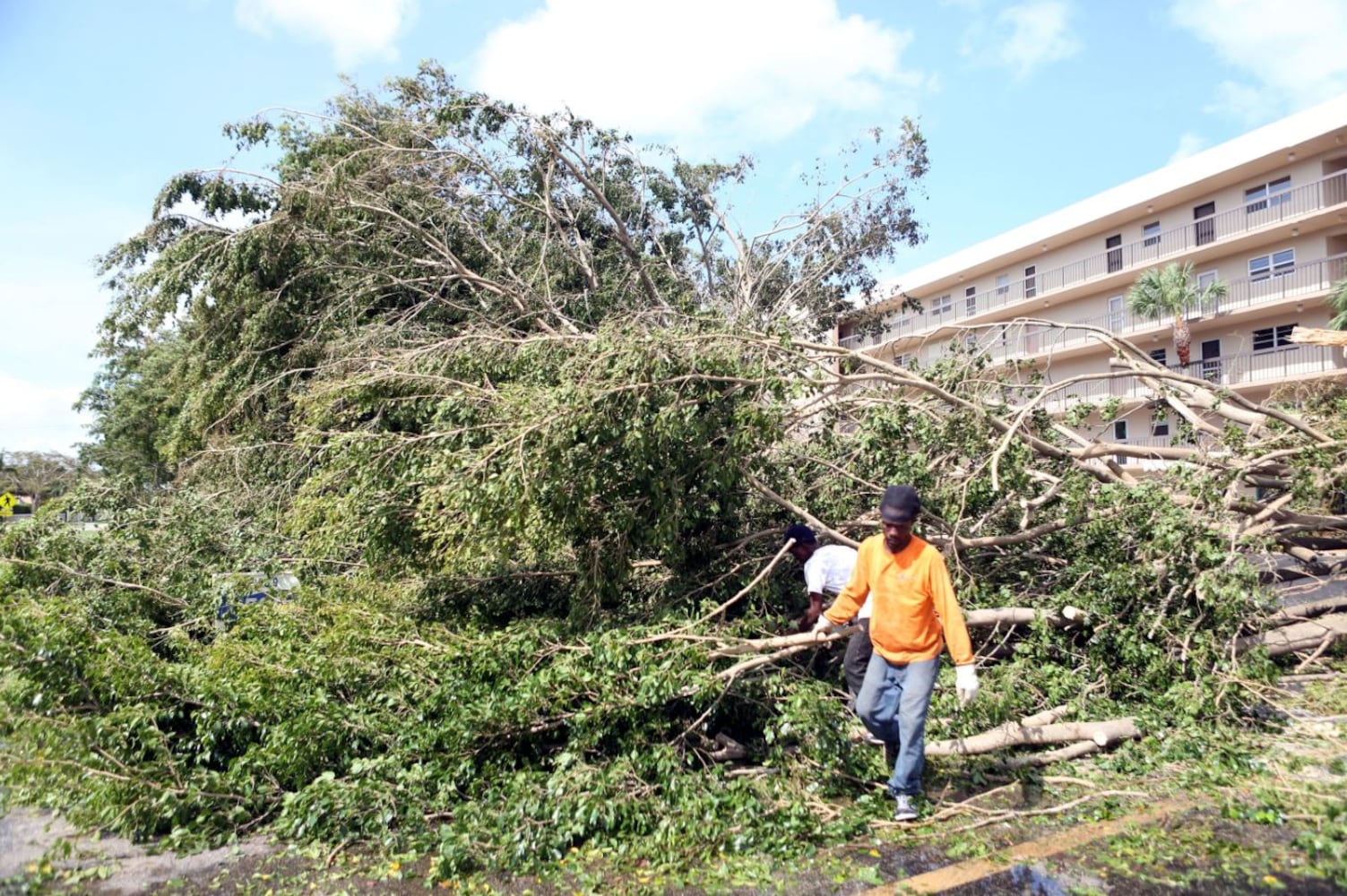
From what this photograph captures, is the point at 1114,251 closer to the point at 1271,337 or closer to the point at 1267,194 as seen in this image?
the point at 1267,194

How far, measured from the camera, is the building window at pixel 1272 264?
903 inches

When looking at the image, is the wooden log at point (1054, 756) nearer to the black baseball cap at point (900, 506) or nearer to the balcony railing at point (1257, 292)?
the black baseball cap at point (900, 506)

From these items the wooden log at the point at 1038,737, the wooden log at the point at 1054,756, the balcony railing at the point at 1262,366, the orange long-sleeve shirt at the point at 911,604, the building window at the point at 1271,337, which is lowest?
the wooden log at the point at 1054,756

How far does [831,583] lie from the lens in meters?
4.96

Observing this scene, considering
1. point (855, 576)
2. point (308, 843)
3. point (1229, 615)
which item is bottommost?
point (308, 843)

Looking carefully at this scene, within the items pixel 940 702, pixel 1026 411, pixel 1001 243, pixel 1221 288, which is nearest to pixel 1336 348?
pixel 1221 288

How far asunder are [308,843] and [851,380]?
14.2 feet

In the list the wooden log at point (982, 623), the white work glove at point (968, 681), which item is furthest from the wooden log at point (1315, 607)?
the white work glove at point (968, 681)

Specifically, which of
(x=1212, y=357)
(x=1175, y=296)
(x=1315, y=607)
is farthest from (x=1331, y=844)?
(x=1212, y=357)

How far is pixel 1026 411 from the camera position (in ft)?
19.9

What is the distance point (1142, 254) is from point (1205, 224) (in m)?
2.04

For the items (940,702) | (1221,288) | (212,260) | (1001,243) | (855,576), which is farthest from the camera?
(1001,243)

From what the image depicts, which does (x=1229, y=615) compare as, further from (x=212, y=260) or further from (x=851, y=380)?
(x=212, y=260)

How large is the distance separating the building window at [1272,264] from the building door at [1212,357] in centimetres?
207
